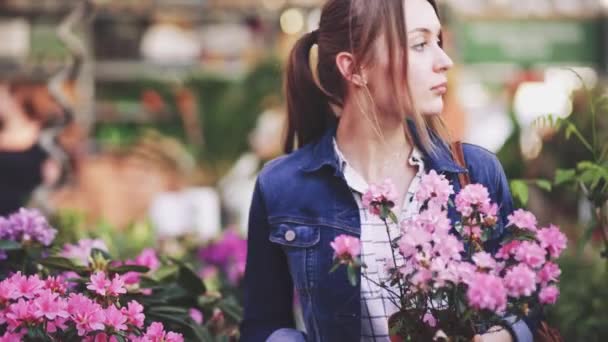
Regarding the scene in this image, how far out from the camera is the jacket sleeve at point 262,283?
1.99 metres

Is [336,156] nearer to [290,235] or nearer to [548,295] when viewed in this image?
[290,235]

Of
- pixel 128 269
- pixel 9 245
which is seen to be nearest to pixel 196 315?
pixel 128 269

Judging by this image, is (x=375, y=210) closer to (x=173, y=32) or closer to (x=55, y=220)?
(x=55, y=220)

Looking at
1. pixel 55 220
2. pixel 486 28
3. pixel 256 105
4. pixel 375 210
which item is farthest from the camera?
pixel 486 28

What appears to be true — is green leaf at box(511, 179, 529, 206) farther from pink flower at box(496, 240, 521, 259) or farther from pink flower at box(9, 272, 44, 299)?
pink flower at box(9, 272, 44, 299)

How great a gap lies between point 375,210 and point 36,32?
7.27 m

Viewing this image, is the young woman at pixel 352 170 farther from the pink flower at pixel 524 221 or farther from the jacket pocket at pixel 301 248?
the pink flower at pixel 524 221

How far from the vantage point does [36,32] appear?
834 centimetres

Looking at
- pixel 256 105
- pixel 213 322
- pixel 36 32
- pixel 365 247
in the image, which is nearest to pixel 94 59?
pixel 36 32

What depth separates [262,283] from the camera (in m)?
2.01

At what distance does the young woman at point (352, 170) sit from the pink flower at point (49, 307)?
1.40ft

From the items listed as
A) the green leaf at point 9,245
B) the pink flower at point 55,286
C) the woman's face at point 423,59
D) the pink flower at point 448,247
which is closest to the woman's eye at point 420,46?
the woman's face at point 423,59

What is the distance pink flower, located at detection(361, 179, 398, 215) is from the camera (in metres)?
1.56

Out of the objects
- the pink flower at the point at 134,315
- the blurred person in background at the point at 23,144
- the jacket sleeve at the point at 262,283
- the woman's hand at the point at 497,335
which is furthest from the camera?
the blurred person in background at the point at 23,144
